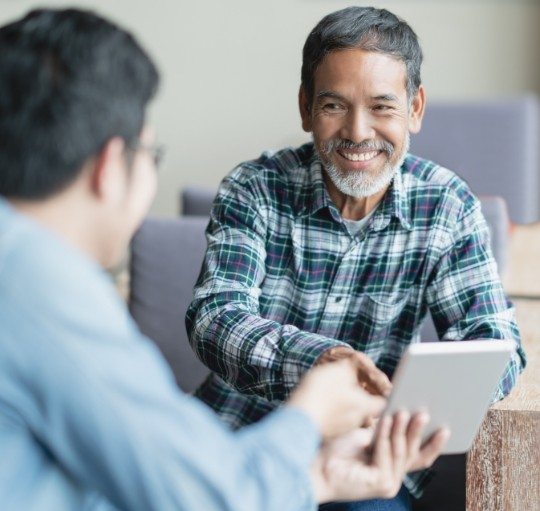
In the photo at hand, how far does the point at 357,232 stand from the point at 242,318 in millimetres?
309

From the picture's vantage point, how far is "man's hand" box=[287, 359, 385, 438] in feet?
3.54

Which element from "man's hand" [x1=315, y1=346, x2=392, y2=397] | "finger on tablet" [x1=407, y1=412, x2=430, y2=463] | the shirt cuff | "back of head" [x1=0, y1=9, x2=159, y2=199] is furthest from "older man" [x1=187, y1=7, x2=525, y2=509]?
"back of head" [x1=0, y1=9, x2=159, y2=199]

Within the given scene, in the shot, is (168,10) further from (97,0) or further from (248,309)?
(248,309)

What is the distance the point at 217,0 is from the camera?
3967mm

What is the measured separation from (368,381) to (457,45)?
279 centimetres

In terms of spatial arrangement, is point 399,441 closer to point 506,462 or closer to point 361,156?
point 506,462

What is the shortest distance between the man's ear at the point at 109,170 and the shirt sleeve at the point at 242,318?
0.51 meters

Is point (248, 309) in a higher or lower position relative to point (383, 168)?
lower

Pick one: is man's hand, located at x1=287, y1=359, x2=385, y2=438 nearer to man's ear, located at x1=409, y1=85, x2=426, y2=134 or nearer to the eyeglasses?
the eyeglasses

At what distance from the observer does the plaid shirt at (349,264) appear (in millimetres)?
1645

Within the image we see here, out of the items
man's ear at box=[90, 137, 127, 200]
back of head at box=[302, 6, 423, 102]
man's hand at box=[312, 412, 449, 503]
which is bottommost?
man's hand at box=[312, 412, 449, 503]

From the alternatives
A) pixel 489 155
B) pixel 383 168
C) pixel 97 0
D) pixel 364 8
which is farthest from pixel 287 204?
pixel 97 0

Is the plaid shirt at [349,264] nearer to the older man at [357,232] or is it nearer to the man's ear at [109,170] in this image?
the older man at [357,232]

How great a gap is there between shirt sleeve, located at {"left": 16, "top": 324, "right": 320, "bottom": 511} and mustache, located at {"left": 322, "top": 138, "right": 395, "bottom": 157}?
0.83 metres
